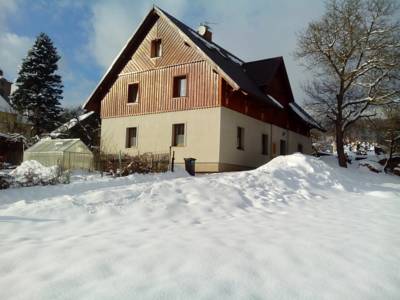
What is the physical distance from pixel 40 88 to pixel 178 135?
1831 centimetres

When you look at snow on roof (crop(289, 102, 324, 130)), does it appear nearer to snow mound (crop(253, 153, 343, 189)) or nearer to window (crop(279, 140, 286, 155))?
window (crop(279, 140, 286, 155))

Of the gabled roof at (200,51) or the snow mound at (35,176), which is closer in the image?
the snow mound at (35,176)

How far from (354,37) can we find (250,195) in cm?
1369

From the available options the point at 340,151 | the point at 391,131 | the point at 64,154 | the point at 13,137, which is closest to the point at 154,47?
the point at 64,154

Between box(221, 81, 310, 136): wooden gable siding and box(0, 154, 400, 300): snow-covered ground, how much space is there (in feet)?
27.9

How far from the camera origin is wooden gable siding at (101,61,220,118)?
62.0 ft

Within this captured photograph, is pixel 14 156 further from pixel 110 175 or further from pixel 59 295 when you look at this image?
pixel 59 295

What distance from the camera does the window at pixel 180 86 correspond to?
20081 mm

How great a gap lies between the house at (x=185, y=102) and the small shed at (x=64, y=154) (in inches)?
104

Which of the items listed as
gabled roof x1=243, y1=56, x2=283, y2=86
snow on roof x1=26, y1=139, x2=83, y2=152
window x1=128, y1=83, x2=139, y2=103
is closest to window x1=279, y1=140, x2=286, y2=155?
gabled roof x1=243, y1=56, x2=283, y2=86

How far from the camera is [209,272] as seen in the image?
167 inches

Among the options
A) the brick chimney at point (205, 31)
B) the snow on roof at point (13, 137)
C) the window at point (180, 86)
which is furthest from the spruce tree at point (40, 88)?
the window at point (180, 86)

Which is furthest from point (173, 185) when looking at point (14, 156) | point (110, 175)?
point (14, 156)

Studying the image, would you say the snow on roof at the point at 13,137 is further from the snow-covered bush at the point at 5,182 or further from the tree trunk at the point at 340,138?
the tree trunk at the point at 340,138
